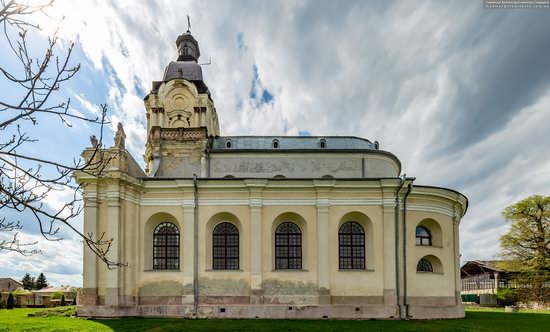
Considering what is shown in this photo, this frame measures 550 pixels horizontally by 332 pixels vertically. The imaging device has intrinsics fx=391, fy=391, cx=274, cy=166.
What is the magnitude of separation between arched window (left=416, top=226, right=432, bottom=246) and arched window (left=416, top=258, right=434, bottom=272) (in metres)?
1.09

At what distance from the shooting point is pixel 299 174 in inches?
1138

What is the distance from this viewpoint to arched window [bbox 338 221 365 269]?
2375 cm

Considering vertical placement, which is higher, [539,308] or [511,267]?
[511,267]

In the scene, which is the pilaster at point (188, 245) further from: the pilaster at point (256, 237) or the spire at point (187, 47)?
the spire at point (187, 47)

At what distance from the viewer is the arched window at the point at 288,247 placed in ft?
78.1

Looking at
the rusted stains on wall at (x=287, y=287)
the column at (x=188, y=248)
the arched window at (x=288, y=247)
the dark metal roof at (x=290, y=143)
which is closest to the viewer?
the column at (x=188, y=248)

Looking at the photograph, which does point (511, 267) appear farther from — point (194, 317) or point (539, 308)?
point (194, 317)

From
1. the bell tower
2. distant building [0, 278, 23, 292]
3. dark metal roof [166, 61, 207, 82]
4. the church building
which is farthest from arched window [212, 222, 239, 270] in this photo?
distant building [0, 278, 23, 292]

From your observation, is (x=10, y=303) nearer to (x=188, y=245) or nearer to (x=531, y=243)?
(x=188, y=245)

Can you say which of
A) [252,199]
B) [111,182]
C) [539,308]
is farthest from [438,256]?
[539,308]

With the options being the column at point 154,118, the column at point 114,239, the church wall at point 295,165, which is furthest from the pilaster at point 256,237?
the column at point 154,118

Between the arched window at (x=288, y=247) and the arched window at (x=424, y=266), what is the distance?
746cm

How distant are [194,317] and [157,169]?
1159cm

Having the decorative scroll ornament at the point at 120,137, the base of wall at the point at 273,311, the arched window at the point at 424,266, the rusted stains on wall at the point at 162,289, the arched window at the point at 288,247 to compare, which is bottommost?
the base of wall at the point at 273,311
